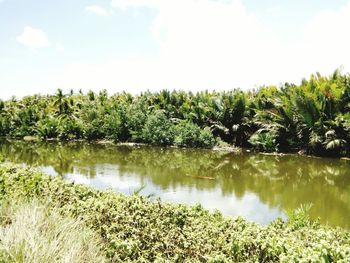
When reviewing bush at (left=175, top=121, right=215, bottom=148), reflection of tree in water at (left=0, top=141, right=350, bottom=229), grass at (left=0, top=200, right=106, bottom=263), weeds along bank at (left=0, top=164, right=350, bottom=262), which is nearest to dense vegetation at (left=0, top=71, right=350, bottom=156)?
bush at (left=175, top=121, right=215, bottom=148)

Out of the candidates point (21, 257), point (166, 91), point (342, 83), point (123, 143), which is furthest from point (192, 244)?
point (166, 91)

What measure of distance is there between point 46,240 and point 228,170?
10.9 m

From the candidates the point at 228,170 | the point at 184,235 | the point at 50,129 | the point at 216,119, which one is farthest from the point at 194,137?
the point at 184,235

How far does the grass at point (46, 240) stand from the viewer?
4.01 metres

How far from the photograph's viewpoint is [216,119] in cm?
2294

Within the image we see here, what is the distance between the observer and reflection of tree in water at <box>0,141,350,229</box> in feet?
34.8

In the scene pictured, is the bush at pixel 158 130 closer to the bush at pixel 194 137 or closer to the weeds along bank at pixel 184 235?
the bush at pixel 194 137

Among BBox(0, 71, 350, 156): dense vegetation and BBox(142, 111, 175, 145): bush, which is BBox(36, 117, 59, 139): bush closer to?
BBox(0, 71, 350, 156): dense vegetation

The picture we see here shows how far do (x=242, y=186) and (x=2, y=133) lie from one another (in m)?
24.4

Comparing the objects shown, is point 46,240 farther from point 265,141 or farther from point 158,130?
point 158,130

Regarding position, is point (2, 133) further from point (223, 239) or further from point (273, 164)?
point (223, 239)

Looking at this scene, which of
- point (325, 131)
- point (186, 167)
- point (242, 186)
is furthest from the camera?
point (325, 131)

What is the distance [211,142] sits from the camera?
21.5 m

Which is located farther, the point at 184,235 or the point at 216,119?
the point at 216,119
